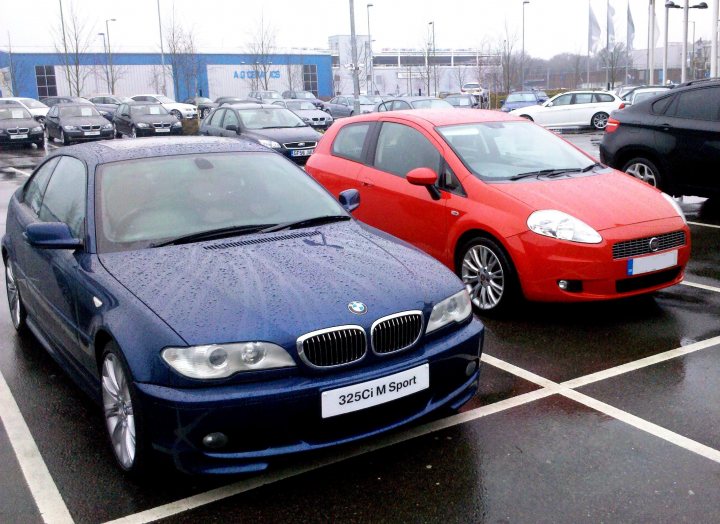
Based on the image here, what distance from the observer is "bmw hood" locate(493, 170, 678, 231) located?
5523 millimetres

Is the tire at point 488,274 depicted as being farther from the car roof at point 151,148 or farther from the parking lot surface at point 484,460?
the car roof at point 151,148

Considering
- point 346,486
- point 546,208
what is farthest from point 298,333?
point 546,208

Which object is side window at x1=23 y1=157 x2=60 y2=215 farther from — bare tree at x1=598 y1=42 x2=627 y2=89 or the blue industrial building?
the blue industrial building

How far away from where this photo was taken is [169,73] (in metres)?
66.2

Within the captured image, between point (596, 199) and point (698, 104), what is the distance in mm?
4488

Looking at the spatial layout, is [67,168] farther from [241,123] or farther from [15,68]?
[15,68]

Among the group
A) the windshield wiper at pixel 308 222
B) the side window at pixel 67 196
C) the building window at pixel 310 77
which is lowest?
the windshield wiper at pixel 308 222

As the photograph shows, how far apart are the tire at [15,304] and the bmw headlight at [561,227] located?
3690 millimetres

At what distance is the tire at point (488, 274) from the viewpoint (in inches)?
223

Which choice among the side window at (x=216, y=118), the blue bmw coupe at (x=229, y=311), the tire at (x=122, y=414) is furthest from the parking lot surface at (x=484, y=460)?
the side window at (x=216, y=118)

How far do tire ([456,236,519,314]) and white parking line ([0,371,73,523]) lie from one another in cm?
322

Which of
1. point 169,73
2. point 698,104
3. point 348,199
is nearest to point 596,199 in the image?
point 348,199

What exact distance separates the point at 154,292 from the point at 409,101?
22.6 meters

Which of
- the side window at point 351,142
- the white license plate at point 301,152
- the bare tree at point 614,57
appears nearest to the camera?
the side window at point 351,142
